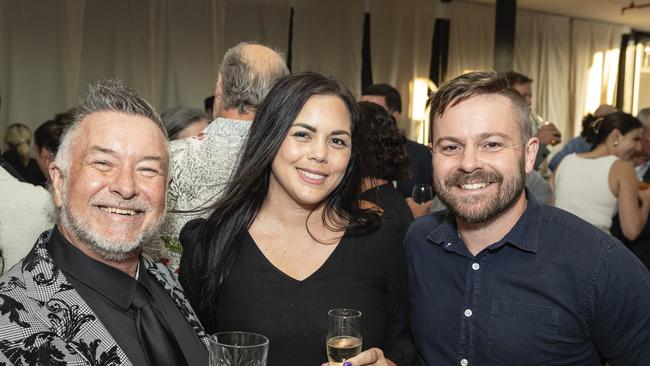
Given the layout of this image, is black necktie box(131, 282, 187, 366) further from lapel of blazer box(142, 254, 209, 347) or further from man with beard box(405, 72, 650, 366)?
man with beard box(405, 72, 650, 366)

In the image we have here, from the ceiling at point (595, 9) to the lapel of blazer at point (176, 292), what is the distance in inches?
389

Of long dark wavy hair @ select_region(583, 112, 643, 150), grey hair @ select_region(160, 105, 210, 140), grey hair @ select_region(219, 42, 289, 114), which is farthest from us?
long dark wavy hair @ select_region(583, 112, 643, 150)

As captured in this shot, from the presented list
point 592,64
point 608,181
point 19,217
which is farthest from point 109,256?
point 592,64

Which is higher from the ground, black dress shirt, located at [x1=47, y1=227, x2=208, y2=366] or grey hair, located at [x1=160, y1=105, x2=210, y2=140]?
grey hair, located at [x1=160, y1=105, x2=210, y2=140]

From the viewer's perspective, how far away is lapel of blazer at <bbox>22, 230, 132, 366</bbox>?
1307mm

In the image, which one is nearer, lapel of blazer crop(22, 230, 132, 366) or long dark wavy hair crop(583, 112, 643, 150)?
lapel of blazer crop(22, 230, 132, 366)

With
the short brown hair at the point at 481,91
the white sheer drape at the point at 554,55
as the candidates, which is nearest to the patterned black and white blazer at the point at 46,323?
the short brown hair at the point at 481,91

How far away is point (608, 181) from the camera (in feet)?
13.3

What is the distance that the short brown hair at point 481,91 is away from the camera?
174 centimetres

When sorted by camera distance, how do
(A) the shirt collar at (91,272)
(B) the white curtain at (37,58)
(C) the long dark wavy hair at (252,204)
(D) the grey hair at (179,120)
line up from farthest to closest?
(B) the white curtain at (37,58), (D) the grey hair at (179,120), (C) the long dark wavy hair at (252,204), (A) the shirt collar at (91,272)

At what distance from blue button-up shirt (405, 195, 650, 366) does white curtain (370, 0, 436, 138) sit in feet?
27.0

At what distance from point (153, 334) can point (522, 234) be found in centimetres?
100

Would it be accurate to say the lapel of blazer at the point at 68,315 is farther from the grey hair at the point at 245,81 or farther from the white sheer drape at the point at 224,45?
the white sheer drape at the point at 224,45

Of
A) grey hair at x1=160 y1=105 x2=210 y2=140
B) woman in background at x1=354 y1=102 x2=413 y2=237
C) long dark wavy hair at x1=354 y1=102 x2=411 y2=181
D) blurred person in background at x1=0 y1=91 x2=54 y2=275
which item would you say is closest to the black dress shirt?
blurred person in background at x1=0 y1=91 x2=54 y2=275
